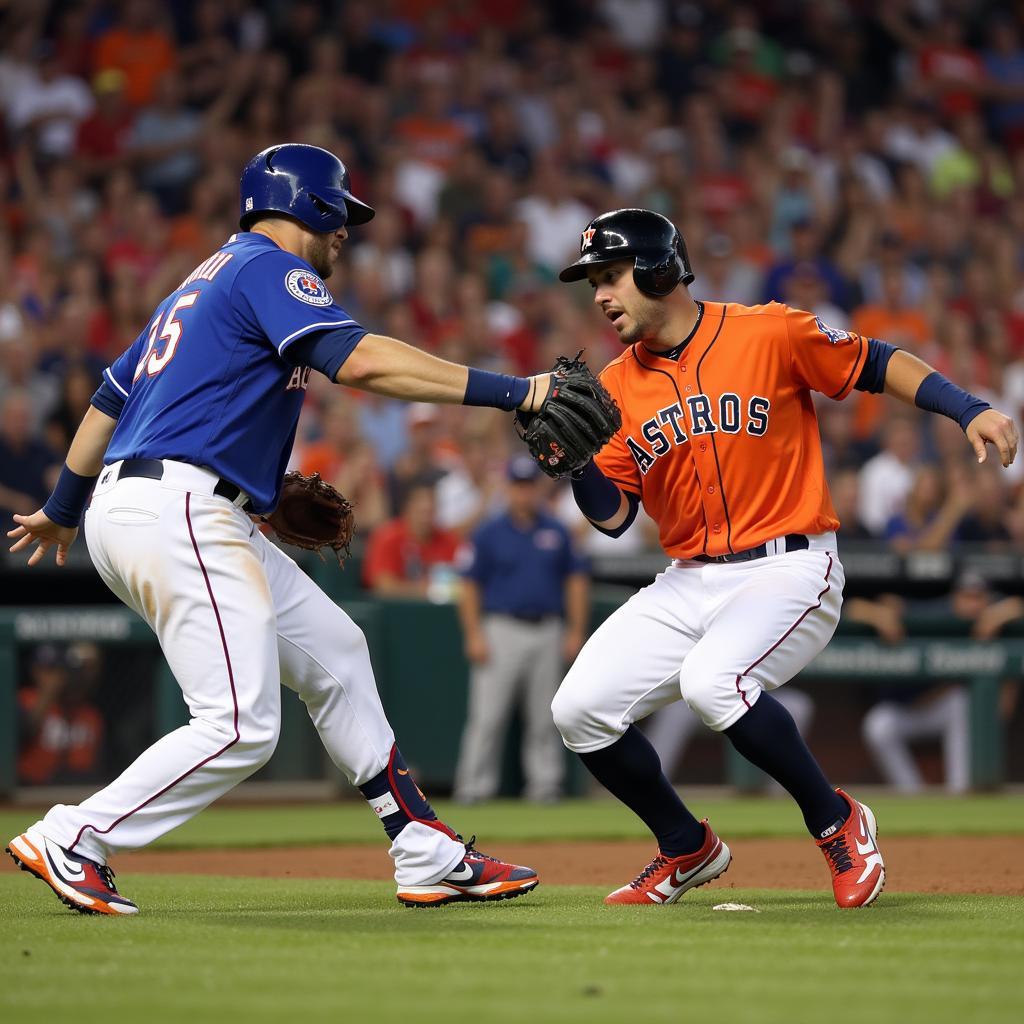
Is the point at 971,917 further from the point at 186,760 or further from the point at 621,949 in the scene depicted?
the point at 186,760

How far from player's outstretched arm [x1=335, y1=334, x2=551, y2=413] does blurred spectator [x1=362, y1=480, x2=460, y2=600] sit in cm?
651

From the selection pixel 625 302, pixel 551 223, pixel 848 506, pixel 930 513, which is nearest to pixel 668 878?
pixel 625 302

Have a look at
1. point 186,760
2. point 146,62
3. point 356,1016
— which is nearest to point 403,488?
point 146,62

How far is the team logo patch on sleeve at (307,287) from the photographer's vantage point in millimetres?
4621

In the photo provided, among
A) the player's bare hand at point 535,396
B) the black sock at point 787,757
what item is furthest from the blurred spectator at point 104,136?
the black sock at point 787,757

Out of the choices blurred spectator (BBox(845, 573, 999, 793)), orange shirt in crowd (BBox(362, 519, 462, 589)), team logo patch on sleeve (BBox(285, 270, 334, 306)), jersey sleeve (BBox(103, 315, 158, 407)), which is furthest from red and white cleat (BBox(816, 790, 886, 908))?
blurred spectator (BBox(845, 573, 999, 793))

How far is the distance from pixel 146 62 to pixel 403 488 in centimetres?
462

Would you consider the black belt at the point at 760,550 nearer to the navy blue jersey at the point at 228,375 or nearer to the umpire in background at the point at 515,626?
the navy blue jersey at the point at 228,375

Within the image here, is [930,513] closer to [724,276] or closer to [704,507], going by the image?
Result: [724,276]

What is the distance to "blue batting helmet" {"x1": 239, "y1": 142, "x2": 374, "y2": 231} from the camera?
16.4 ft

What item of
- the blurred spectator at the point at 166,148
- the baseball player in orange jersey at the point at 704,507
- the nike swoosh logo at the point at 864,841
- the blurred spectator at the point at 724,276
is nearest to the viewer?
the nike swoosh logo at the point at 864,841

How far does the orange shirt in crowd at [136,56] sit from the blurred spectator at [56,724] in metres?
5.38

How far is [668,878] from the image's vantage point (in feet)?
17.6

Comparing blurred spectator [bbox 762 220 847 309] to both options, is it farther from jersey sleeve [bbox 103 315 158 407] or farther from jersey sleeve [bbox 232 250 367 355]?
jersey sleeve [bbox 232 250 367 355]
